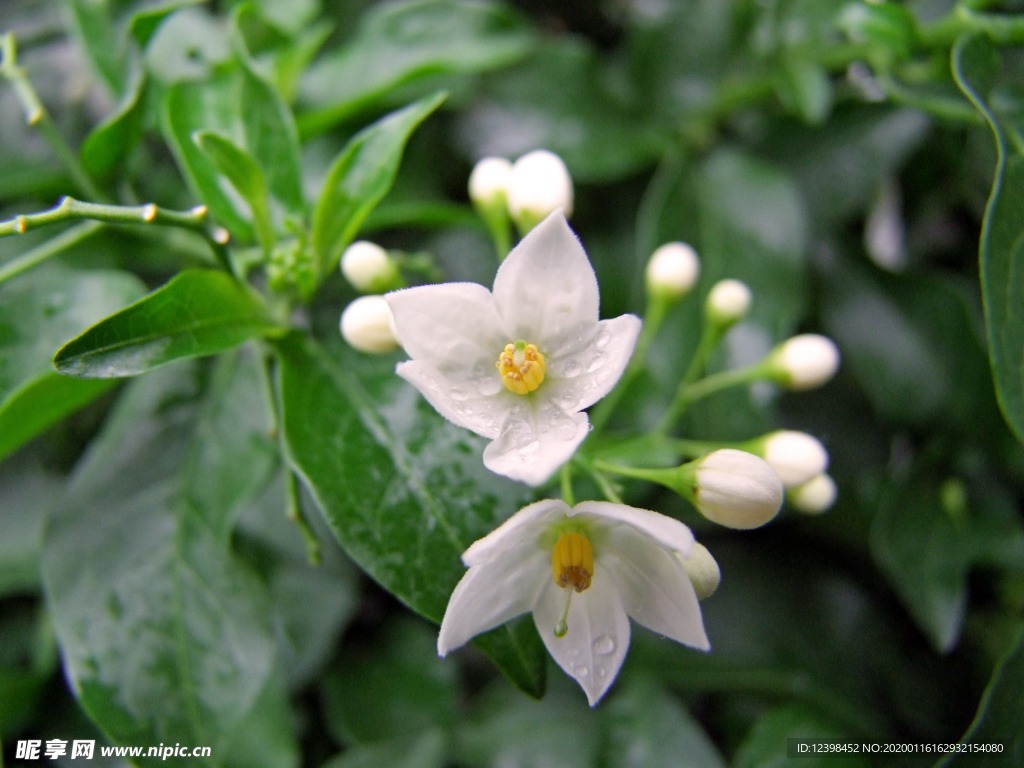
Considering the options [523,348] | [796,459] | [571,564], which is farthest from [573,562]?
[796,459]

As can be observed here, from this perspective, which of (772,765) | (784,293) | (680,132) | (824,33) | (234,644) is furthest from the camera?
(680,132)

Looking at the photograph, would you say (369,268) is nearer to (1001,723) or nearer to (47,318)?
(47,318)

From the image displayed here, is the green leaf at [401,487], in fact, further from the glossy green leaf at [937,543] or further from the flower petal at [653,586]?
the glossy green leaf at [937,543]

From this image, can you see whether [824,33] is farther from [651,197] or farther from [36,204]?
[36,204]

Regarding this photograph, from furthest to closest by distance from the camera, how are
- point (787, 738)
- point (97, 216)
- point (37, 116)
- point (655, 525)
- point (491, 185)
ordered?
point (787, 738)
point (491, 185)
point (37, 116)
point (97, 216)
point (655, 525)

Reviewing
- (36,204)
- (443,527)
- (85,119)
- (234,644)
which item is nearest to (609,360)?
(443,527)

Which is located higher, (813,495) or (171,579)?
(171,579)

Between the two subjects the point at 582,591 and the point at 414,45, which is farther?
the point at 414,45
